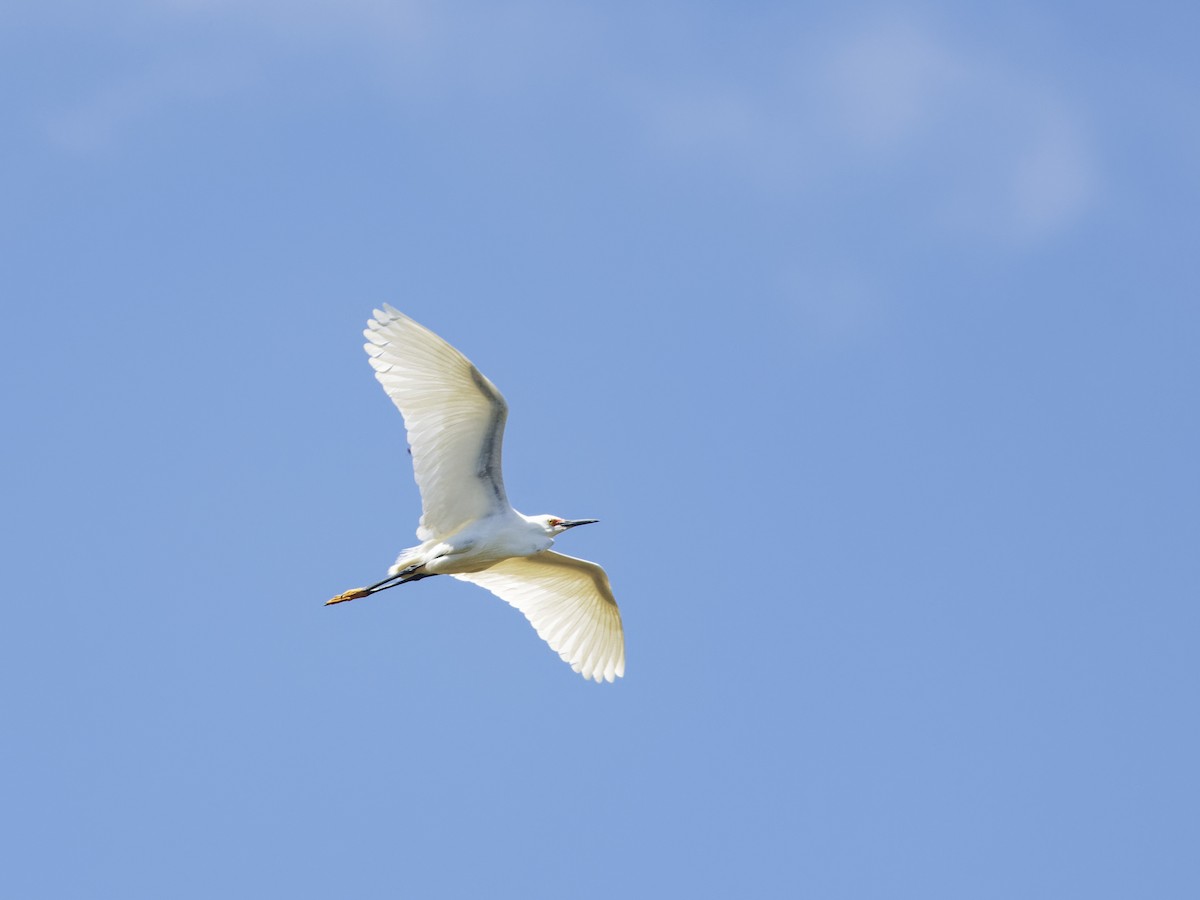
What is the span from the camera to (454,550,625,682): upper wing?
22578 millimetres

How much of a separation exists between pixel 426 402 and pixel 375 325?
1066mm

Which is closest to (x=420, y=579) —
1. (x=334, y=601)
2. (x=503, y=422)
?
(x=334, y=601)

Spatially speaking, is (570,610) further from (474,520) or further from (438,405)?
(438,405)

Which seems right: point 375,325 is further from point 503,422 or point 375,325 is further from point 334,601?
point 334,601

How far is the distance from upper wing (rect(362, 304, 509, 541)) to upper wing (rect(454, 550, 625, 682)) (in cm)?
272

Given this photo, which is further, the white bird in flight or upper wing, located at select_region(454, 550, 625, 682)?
upper wing, located at select_region(454, 550, 625, 682)

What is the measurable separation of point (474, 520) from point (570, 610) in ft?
9.45

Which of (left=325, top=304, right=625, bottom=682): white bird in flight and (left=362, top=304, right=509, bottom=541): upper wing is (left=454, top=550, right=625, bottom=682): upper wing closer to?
(left=325, top=304, right=625, bottom=682): white bird in flight

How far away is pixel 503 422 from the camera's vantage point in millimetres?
19641

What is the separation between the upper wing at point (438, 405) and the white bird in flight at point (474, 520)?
0.04ft

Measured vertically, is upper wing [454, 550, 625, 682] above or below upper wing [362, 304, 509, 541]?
below

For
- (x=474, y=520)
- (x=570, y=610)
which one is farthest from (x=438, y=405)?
(x=570, y=610)

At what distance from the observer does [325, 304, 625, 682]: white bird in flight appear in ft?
63.8

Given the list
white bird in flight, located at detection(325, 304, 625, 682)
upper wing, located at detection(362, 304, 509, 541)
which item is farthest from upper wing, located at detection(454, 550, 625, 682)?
upper wing, located at detection(362, 304, 509, 541)
